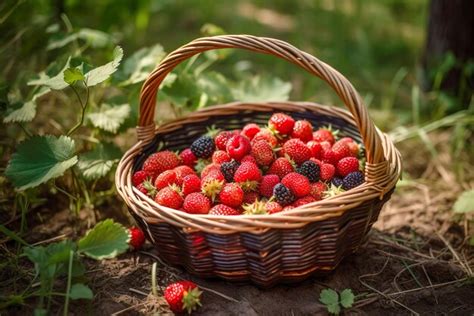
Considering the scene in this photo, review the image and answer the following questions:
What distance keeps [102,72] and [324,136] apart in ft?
2.93

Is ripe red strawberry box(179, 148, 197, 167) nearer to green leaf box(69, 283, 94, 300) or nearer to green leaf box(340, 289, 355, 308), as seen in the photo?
green leaf box(69, 283, 94, 300)

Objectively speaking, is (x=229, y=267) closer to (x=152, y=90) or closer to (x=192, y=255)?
(x=192, y=255)

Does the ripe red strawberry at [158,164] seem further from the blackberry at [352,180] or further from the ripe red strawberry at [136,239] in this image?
the blackberry at [352,180]

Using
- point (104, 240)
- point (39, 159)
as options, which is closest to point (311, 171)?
point (104, 240)

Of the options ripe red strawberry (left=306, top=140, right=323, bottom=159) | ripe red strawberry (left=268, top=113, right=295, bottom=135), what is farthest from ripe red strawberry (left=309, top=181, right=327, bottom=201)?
ripe red strawberry (left=268, top=113, right=295, bottom=135)

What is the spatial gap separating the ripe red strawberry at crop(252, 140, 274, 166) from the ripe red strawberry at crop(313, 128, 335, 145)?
276mm

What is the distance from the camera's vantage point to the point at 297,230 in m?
1.53

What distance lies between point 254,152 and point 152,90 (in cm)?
45

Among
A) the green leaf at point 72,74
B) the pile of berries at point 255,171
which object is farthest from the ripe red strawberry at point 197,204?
the green leaf at point 72,74

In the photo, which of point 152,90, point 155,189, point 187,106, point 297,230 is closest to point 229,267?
point 297,230

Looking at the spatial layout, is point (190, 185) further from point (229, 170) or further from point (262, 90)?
point (262, 90)

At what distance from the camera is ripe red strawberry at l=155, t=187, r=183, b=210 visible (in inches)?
67.3

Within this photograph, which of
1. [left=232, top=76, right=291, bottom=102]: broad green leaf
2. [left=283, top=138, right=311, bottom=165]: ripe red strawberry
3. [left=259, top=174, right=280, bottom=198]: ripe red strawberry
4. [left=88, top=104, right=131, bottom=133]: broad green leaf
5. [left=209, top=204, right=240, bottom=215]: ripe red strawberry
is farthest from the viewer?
[left=232, top=76, right=291, bottom=102]: broad green leaf

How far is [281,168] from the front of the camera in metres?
1.81
